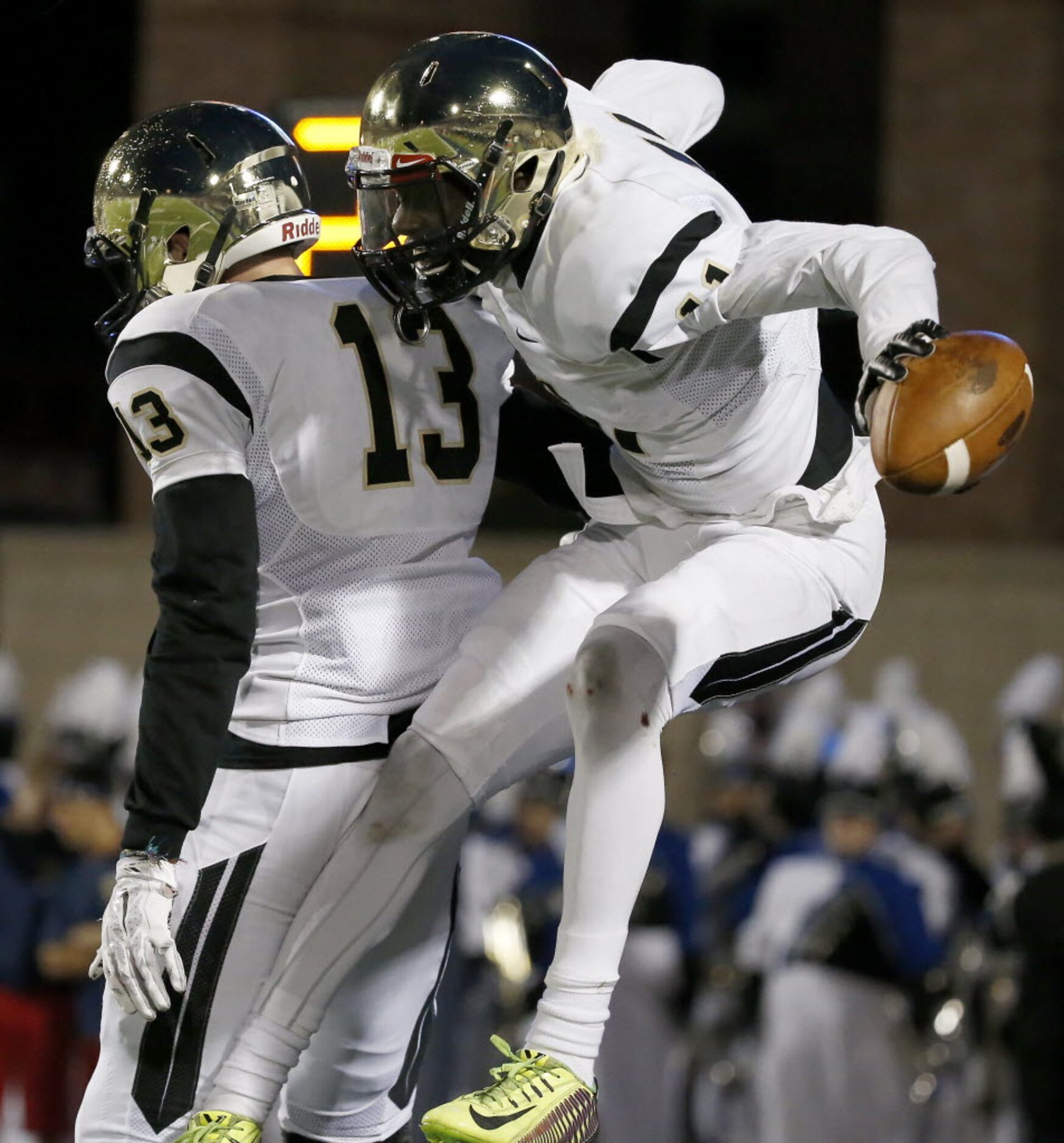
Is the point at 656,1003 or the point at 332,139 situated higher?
the point at 332,139

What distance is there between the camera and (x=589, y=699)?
269 cm

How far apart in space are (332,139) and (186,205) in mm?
1402

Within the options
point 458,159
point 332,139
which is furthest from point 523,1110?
point 332,139

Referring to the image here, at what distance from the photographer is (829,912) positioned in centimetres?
661

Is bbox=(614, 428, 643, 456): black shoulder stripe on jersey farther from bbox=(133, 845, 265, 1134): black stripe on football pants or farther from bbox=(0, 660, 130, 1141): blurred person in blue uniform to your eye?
bbox=(0, 660, 130, 1141): blurred person in blue uniform

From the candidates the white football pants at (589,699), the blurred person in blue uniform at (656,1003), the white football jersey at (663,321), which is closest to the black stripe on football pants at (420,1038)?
the white football pants at (589,699)

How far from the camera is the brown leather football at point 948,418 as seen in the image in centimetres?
240

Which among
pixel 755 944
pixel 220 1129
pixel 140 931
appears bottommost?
pixel 755 944

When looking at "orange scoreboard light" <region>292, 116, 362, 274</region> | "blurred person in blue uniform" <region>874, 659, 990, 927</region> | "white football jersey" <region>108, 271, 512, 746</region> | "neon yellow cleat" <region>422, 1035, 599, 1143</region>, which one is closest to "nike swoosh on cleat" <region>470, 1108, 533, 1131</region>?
"neon yellow cleat" <region>422, 1035, 599, 1143</region>

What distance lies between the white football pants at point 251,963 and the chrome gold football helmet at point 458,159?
728 mm

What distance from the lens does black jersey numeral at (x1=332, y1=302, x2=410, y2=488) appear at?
2967mm

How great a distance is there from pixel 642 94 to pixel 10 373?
8.09 metres

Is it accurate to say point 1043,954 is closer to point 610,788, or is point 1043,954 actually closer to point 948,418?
point 610,788

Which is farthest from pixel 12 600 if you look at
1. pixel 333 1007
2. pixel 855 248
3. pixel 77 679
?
pixel 855 248
